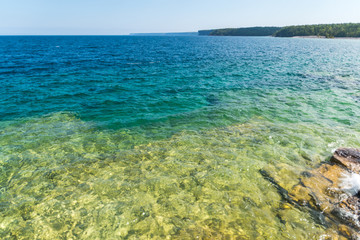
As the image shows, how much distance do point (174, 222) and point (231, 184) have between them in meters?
2.97

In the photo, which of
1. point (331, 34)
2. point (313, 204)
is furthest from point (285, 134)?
point (331, 34)

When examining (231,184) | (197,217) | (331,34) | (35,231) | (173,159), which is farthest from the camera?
(331,34)

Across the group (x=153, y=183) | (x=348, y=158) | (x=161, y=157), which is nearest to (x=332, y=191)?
(x=348, y=158)

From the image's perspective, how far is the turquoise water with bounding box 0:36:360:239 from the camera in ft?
20.1

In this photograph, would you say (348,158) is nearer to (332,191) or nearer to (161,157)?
(332,191)

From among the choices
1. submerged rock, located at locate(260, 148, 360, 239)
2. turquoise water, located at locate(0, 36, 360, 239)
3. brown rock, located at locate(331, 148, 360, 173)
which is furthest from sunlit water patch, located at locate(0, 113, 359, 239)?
brown rock, located at locate(331, 148, 360, 173)

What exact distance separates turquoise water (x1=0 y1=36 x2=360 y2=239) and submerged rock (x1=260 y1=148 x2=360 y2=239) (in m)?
0.39

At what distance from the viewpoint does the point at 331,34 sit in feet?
618

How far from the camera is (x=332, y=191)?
7.23 metres

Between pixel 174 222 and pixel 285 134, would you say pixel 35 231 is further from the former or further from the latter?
pixel 285 134

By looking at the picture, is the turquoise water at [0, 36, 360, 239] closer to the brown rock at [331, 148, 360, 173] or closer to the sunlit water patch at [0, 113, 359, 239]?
the sunlit water patch at [0, 113, 359, 239]

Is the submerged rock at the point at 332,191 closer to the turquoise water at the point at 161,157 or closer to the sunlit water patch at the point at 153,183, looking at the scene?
the turquoise water at the point at 161,157

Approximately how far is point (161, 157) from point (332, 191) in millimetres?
7351

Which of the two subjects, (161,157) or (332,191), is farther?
(161,157)
